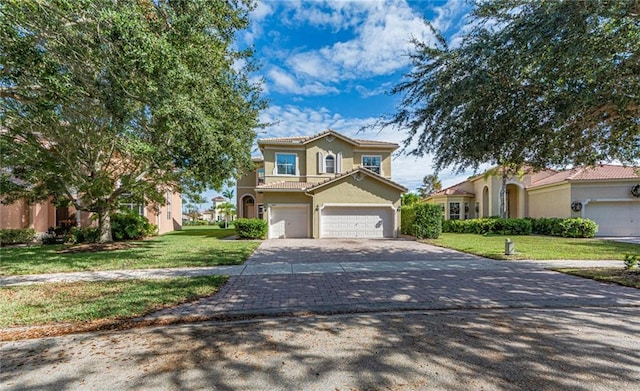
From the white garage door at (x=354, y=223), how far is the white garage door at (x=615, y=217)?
47.6 feet

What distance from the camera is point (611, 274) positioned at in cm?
742

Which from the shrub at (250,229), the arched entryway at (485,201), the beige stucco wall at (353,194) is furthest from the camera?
the arched entryway at (485,201)

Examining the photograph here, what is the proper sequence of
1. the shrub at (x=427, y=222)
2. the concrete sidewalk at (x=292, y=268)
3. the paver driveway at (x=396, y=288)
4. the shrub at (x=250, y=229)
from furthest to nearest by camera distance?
the shrub at (x=250, y=229), the shrub at (x=427, y=222), the concrete sidewalk at (x=292, y=268), the paver driveway at (x=396, y=288)

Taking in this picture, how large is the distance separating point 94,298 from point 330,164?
16.6m

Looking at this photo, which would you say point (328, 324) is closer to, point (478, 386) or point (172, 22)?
point (478, 386)

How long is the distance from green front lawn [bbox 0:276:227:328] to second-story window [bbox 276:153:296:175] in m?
13.7

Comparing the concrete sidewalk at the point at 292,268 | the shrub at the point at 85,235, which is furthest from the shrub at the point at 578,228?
the shrub at the point at 85,235

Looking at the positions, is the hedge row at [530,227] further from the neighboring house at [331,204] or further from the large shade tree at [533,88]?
the large shade tree at [533,88]

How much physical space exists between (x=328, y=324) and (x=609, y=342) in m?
3.67

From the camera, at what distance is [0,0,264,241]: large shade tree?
5.53 m

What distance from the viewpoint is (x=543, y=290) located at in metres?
6.12

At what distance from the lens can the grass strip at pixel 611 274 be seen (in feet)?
21.9

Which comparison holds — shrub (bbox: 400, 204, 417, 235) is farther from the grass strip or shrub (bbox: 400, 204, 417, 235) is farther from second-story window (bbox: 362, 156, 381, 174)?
the grass strip

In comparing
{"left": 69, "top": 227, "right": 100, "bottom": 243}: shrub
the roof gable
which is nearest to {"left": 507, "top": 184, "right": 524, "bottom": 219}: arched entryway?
the roof gable
